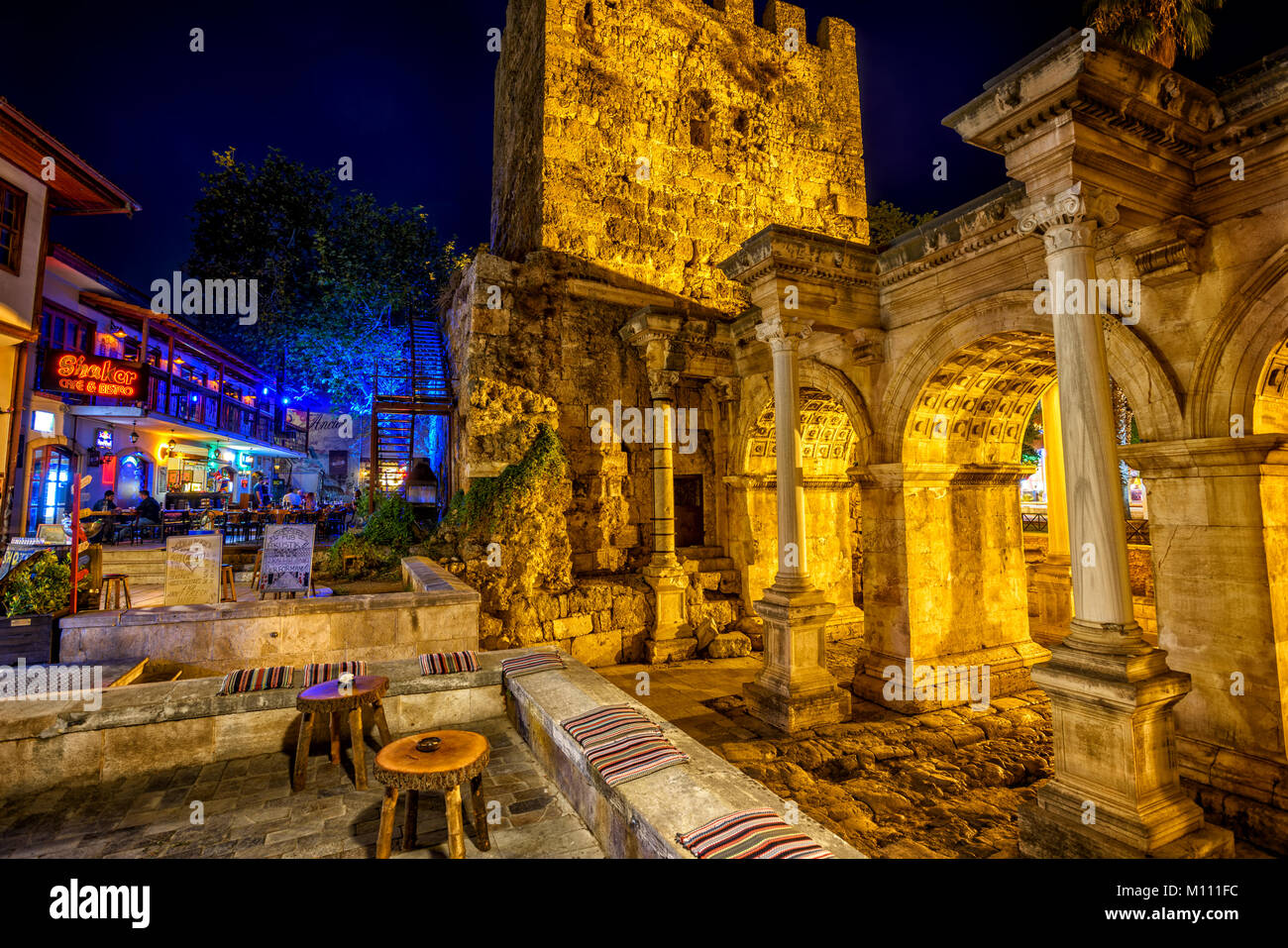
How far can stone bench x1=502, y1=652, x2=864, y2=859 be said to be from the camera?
2811 millimetres

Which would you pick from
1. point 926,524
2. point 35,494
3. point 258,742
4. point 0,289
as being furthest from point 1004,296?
point 35,494

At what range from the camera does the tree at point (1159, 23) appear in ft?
30.2

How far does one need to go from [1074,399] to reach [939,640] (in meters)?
4.74

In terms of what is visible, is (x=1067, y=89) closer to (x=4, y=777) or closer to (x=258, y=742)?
(x=258, y=742)

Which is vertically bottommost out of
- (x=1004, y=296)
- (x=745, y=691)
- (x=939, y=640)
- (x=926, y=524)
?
(x=745, y=691)

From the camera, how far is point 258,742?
473cm

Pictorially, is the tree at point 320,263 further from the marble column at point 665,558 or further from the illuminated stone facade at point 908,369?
the marble column at point 665,558

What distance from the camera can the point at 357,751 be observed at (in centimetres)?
428

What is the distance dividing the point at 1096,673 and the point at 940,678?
3.99 m

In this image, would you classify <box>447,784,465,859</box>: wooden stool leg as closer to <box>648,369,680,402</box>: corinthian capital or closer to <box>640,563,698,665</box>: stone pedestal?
<box>640,563,698,665</box>: stone pedestal

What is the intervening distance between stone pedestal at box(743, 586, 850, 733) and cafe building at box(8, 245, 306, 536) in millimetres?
14494

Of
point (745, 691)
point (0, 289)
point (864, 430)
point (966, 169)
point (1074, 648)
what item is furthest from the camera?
point (966, 169)

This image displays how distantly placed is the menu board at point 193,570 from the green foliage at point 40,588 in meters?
0.92

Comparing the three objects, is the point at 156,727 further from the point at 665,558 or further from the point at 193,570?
the point at 665,558
